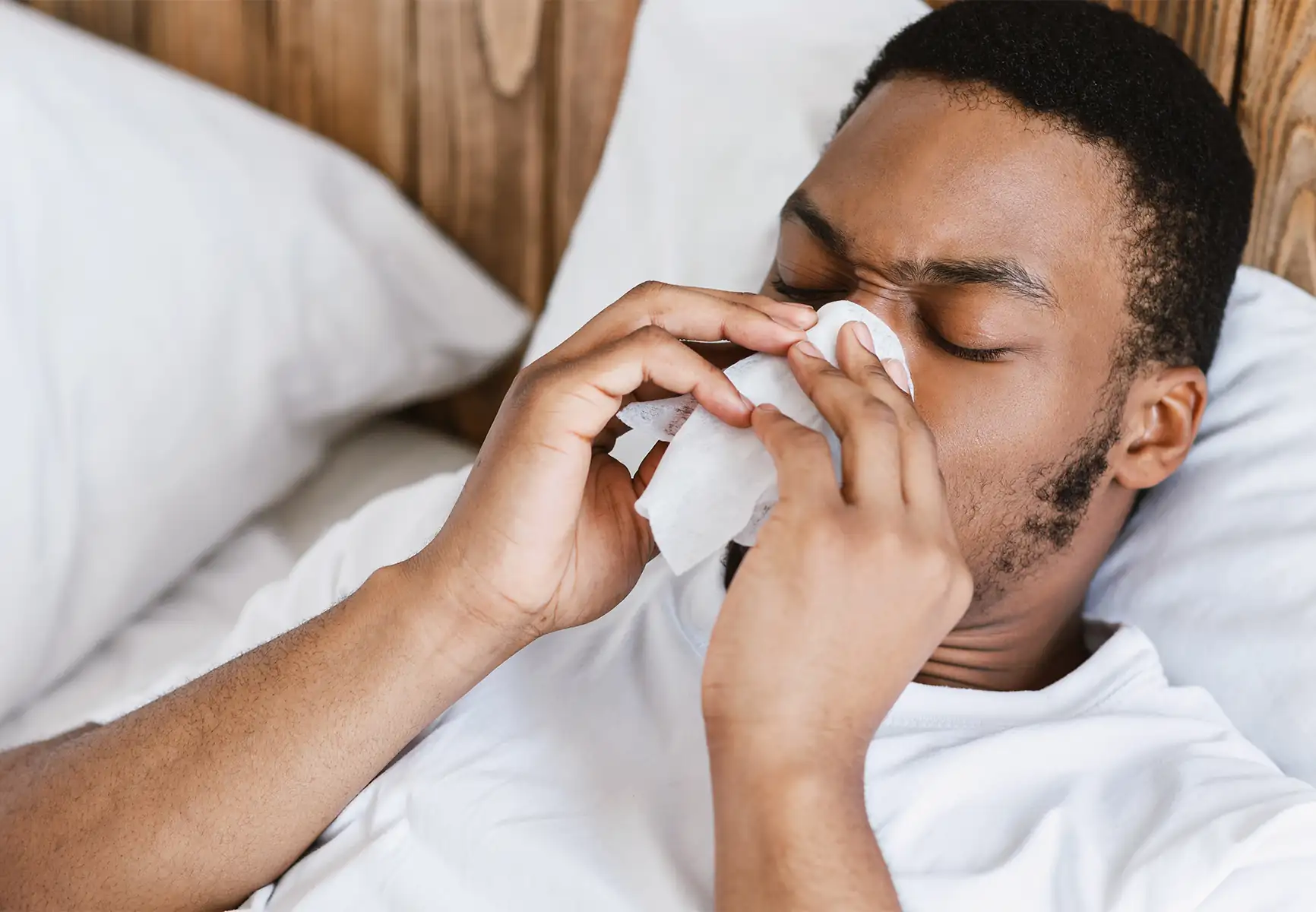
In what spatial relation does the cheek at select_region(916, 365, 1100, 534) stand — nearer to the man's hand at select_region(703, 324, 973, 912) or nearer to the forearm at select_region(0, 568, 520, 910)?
the man's hand at select_region(703, 324, 973, 912)

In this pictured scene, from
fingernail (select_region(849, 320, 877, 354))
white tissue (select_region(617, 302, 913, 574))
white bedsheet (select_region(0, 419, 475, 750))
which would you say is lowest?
white bedsheet (select_region(0, 419, 475, 750))

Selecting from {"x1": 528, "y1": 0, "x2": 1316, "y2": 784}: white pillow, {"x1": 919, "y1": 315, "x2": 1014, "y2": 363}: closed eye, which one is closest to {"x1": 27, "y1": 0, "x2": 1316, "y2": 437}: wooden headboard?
{"x1": 528, "y1": 0, "x2": 1316, "y2": 784}: white pillow

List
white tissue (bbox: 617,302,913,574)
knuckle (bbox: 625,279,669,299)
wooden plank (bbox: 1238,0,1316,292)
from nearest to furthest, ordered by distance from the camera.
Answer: white tissue (bbox: 617,302,913,574) < knuckle (bbox: 625,279,669,299) < wooden plank (bbox: 1238,0,1316,292)

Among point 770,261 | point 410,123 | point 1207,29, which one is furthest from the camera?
point 410,123

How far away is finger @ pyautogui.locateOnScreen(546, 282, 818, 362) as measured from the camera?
3.38 feet

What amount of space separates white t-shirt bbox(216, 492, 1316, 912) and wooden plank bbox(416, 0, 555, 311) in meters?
0.78

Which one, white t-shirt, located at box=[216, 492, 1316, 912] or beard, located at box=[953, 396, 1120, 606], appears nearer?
white t-shirt, located at box=[216, 492, 1316, 912]

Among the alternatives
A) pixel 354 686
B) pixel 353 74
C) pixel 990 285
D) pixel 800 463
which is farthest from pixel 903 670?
pixel 353 74

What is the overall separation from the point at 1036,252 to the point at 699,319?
0.32m

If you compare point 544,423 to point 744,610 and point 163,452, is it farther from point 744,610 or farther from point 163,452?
point 163,452

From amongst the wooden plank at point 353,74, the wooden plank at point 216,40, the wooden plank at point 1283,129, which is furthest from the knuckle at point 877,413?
the wooden plank at point 216,40

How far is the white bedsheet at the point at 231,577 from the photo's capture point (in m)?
1.50

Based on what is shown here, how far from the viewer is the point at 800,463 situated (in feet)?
3.01

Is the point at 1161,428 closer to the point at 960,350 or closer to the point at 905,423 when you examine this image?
the point at 960,350
